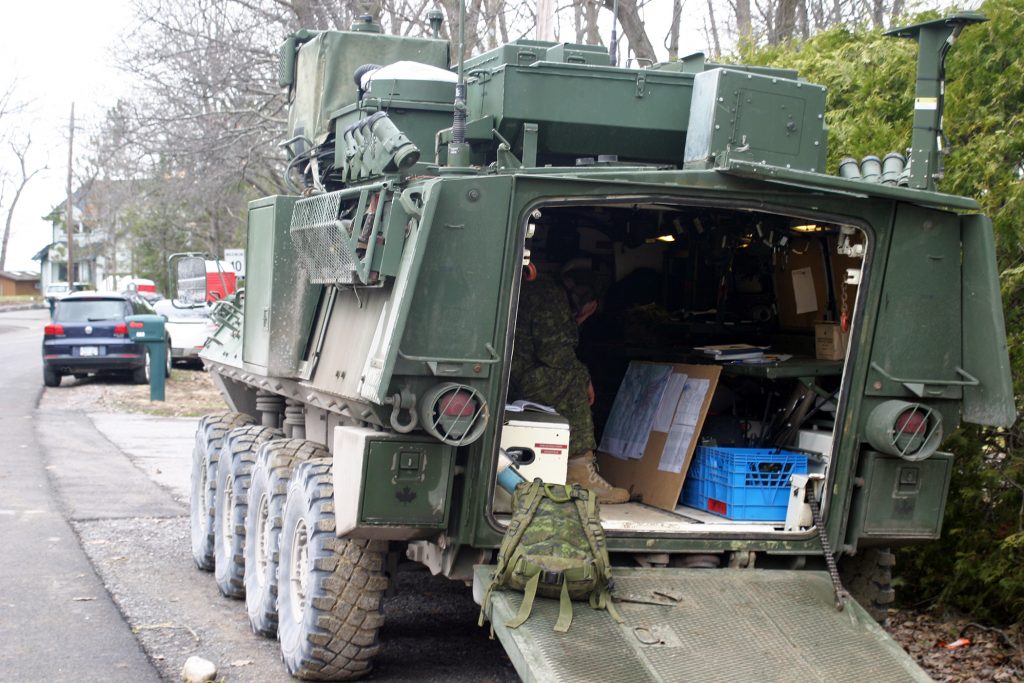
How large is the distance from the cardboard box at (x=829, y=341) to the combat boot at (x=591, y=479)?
49.5 inches

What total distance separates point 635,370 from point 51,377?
17411 mm

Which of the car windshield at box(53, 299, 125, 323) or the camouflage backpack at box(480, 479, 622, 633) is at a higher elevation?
the camouflage backpack at box(480, 479, 622, 633)

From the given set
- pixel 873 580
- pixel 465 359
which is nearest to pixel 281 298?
pixel 465 359

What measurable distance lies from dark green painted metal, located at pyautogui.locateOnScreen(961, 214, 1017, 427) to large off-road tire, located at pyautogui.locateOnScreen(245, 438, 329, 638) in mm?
3331

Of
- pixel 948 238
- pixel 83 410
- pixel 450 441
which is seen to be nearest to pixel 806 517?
pixel 948 238

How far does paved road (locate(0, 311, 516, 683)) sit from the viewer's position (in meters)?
6.45

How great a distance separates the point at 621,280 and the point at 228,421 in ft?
9.82

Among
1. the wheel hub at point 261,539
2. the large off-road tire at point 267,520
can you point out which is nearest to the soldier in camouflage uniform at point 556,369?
the large off-road tire at point 267,520

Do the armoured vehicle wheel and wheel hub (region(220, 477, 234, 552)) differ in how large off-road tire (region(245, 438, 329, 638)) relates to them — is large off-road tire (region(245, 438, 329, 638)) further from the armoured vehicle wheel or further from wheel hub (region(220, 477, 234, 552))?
the armoured vehicle wheel

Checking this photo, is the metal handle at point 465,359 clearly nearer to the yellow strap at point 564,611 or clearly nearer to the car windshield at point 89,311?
the yellow strap at point 564,611

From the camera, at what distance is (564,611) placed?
5.16 metres

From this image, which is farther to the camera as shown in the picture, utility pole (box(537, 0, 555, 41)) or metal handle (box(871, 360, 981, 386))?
utility pole (box(537, 0, 555, 41))

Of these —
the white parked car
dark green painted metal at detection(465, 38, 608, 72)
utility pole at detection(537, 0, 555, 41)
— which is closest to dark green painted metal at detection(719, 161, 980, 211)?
dark green painted metal at detection(465, 38, 608, 72)

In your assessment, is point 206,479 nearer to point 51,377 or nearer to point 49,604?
point 49,604
